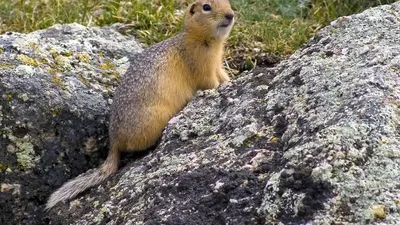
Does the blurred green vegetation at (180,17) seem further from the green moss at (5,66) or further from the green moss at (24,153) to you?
the green moss at (24,153)

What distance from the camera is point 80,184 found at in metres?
4.57

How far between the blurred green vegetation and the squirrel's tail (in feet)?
8.68

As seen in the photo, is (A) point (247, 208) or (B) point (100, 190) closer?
(A) point (247, 208)

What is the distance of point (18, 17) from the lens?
7816 millimetres

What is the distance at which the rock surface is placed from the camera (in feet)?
9.99

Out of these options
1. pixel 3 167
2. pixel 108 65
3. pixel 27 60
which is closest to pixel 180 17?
pixel 108 65

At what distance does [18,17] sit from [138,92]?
3259 mm

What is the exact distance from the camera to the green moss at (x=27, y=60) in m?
5.15

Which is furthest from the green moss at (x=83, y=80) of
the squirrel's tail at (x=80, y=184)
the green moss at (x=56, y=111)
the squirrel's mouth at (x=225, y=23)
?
the squirrel's mouth at (x=225, y=23)

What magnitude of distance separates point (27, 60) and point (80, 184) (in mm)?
1212

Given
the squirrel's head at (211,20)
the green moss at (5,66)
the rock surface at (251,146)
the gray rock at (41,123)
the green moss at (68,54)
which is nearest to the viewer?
the rock surface at (251,146)

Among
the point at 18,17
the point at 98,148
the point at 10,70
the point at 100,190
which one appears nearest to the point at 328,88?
the point at 100,190

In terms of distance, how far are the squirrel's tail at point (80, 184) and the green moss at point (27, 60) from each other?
106 centimetres

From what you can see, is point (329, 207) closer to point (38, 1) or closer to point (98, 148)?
point (98, 148)
